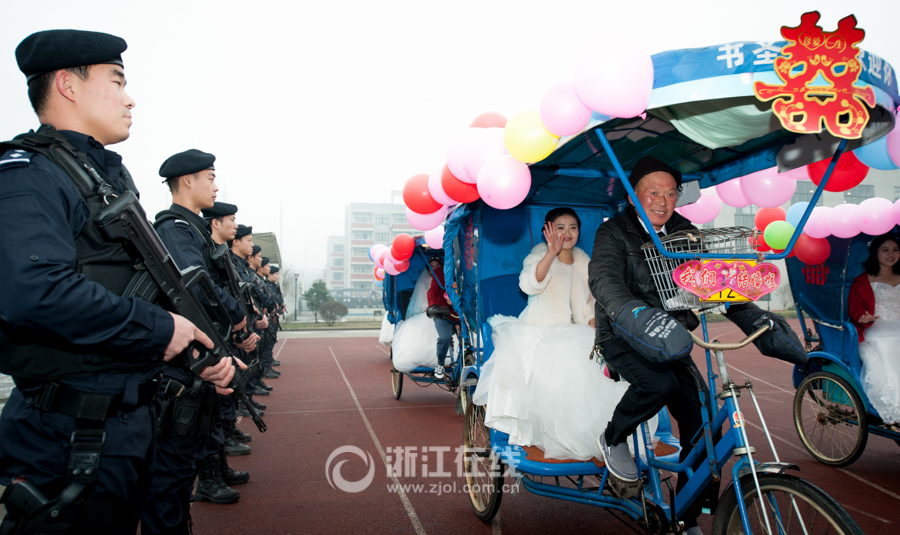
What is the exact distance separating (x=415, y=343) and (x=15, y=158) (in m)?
6.36

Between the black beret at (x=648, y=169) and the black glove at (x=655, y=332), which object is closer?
the black glove at (x=655, y=332)

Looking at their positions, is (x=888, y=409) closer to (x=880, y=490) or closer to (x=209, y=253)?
Result: (x=880, y=490)

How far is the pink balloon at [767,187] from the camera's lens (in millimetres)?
3740

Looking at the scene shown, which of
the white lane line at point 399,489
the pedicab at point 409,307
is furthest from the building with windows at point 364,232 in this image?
the white lane line at point 399,489

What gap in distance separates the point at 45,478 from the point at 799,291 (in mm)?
6028

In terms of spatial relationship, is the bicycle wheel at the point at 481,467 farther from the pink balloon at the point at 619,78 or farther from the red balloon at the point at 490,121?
the red balloon at the point at 490,121

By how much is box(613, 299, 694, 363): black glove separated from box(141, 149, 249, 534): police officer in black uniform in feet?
6.56

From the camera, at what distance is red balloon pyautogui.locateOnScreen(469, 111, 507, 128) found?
4.72 m

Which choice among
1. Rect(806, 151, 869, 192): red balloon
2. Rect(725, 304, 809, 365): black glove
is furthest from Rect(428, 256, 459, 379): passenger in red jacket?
Rect(725, 304, 809, 365): black glove

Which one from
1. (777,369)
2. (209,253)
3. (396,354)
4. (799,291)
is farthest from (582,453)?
(777,369)

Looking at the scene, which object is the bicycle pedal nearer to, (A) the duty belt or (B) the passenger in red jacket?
(A) the duty belt

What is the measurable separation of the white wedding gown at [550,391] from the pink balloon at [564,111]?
1442mm

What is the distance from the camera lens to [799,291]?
5184 millimetres

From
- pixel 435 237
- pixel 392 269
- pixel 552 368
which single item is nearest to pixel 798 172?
pixel 552 368
